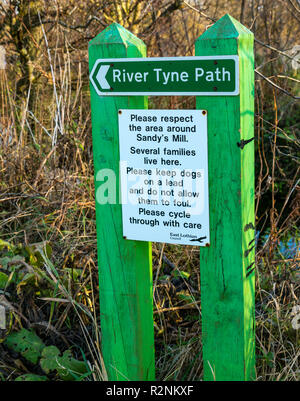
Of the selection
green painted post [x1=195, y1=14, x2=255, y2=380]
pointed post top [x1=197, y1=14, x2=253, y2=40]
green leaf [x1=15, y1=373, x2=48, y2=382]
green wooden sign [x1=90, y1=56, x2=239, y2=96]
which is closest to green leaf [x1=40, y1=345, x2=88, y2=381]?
green leaf [x1=15, y1=373, x2=48, y2=382]

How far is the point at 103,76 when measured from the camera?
2.38 m

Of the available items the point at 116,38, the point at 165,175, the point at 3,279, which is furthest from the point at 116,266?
the point at 116,38

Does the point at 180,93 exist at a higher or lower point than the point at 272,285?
higher

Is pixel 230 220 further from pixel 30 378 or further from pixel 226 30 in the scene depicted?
pixel 30 378

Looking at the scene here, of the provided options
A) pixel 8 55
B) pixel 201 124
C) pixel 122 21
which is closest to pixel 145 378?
pixel 201 124

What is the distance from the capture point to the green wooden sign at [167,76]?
2086 mm

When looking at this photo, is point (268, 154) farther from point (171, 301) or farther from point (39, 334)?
point (39, 334)

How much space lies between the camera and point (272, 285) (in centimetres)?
315

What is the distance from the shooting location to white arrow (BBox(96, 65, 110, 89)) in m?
2.37

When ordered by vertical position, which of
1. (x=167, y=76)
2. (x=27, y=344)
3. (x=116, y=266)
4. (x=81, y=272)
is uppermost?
(x=167, y=76)

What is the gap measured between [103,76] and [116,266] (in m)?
0.80

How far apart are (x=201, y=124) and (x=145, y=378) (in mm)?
1145

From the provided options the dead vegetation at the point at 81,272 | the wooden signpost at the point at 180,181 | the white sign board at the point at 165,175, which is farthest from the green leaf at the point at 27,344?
the white sign board at the point at 165,175
